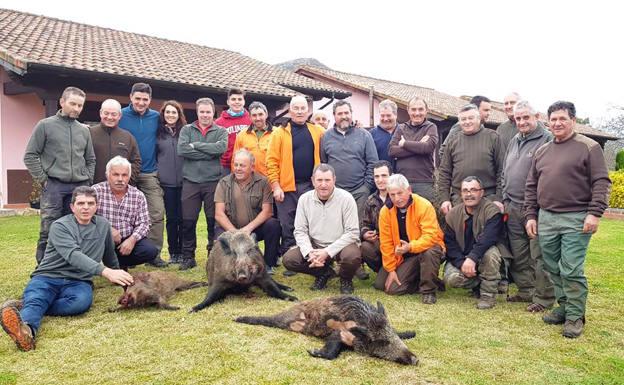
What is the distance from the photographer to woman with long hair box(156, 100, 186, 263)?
6012 millimetres

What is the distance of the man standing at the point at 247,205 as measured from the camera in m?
5.56

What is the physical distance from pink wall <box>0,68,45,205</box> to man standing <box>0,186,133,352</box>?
8.22 meters

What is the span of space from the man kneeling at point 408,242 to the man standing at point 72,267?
251 cm

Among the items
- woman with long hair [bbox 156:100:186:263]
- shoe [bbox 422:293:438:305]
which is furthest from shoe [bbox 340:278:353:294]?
woman with long hair [bbox 156:100:186:263]

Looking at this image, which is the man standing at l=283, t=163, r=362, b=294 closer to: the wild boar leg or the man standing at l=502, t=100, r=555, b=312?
the wild boar leg

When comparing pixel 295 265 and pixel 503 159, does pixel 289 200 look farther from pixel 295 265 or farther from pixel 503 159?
pixel 503 159

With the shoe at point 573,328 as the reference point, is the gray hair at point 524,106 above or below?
above

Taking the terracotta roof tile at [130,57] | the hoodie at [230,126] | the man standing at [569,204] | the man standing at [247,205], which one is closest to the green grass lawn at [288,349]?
the man standing at [569,204]

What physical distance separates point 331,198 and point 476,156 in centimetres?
159

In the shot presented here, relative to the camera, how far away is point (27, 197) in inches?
435

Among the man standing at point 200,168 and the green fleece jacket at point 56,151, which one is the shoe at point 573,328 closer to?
the man standing at point 200,168

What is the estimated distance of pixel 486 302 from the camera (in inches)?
174

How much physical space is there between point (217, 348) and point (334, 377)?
91 centimetres

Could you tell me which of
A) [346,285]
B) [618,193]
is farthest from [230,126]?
[618,193]
